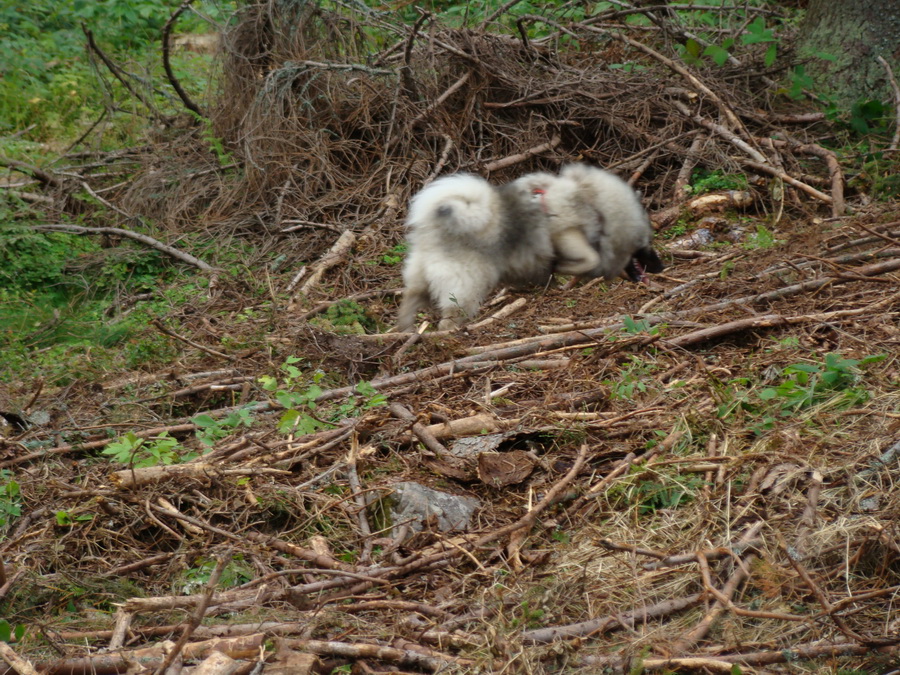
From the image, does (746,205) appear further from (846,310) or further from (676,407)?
(676,407)

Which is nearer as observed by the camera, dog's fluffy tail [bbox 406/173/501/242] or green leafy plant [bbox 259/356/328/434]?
green leafy plant [bbox 259/356/328/434]

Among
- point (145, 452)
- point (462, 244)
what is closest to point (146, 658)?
point (145, 452)

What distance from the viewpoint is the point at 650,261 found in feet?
23.4

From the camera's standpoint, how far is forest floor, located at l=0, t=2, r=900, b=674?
2893 millimetres

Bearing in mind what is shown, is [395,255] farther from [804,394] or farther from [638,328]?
[804,394]

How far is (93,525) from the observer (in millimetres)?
3840

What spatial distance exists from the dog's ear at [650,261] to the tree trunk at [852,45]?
11.1 ft

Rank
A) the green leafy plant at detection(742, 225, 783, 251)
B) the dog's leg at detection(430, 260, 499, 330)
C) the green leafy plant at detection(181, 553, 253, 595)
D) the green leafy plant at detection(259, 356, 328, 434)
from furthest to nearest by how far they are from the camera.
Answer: the green leafy plant at detection(742, 225, 783, 251)
the dog's leg at detection(430, 260, 499, 330)
the green leafy plant at detection(259, 356, 328, 434)
the green leafy plant at detection(181, 553, 253, 595)

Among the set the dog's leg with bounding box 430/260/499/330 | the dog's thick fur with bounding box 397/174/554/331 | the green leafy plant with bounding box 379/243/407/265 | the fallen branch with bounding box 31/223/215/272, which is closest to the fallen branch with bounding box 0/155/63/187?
the fallen branch with bounding box 31/223/215/272

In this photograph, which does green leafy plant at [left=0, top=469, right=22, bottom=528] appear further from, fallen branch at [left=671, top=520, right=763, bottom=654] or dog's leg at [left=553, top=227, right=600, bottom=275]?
dog's leg at [left=553, top=227, right=600, bottom=275]

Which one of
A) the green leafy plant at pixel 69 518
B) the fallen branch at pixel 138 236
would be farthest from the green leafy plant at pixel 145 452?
the fallen branch at pixel 138 236

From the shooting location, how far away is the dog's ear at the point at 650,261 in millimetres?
7109

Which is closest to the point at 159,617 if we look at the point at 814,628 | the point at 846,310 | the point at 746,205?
the point at 814,628

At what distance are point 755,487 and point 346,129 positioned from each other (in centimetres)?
683
